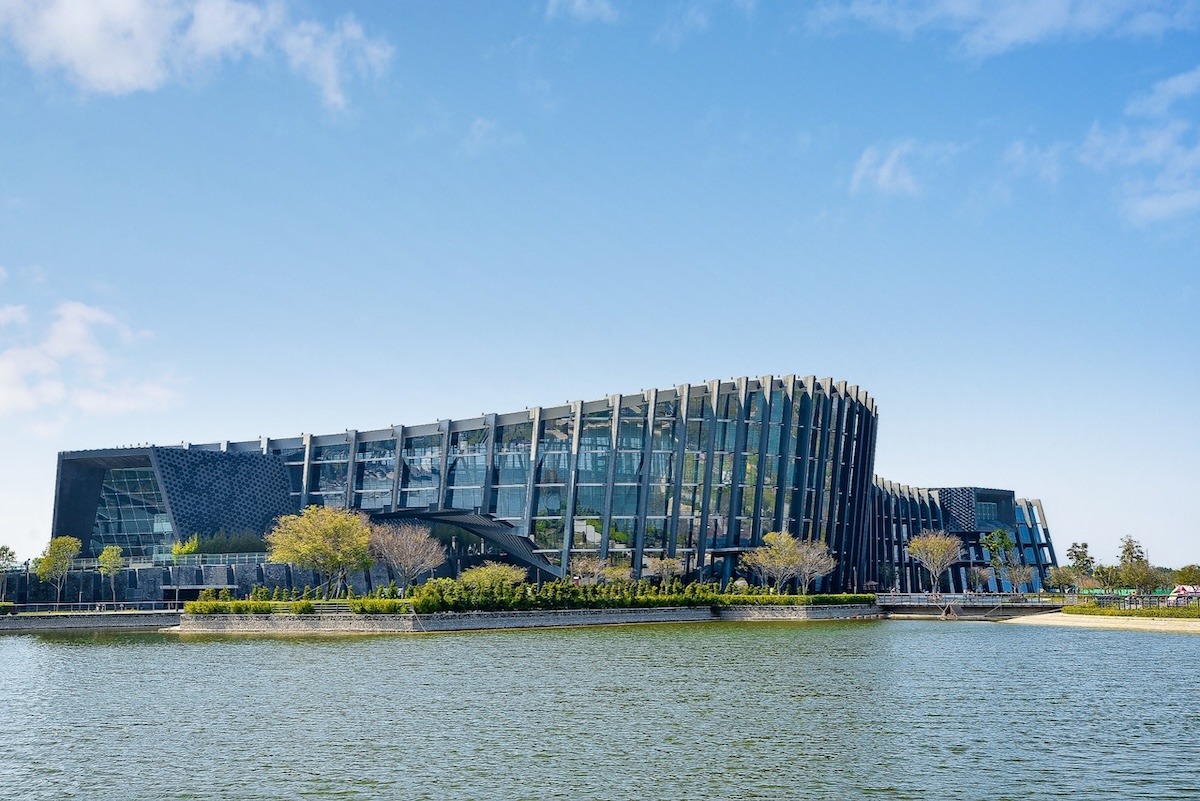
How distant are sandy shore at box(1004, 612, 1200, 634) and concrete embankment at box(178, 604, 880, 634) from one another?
16408 millimetres

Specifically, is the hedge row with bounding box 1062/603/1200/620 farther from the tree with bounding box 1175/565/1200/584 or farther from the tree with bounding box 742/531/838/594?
the tree with bounding box 1175/565/1200/584

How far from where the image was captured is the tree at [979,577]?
161125mm

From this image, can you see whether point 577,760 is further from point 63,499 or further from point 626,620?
point 63,499

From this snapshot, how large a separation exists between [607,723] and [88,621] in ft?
208

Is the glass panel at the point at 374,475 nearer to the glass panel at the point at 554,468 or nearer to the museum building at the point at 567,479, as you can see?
the museum building at the point at 567,479

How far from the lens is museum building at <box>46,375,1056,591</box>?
341 feet

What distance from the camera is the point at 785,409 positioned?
108 meters

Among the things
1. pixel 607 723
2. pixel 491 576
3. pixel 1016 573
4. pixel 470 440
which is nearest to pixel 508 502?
pixel 470 440

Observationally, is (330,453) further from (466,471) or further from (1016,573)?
(1016,573)

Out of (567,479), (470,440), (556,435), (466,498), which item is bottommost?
(466,498)

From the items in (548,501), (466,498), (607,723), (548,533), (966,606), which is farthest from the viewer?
(466,498)

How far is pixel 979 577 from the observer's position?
161 metres

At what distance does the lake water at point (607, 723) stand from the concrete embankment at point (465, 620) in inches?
510

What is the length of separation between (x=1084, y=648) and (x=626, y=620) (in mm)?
33218
